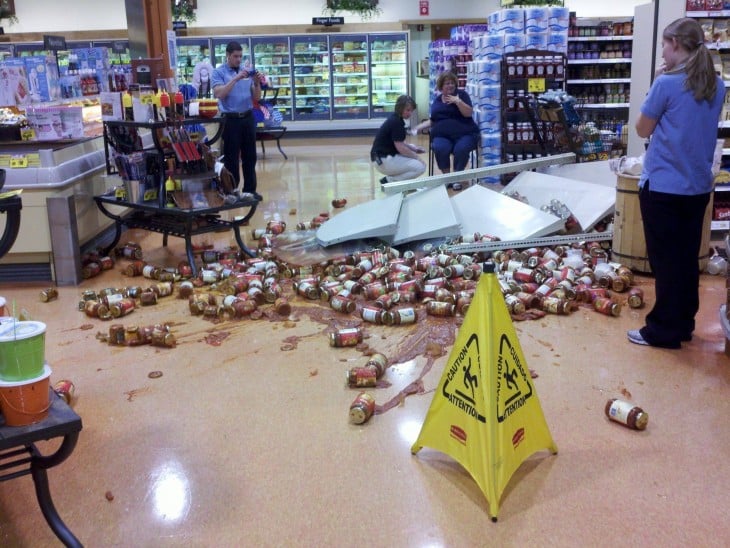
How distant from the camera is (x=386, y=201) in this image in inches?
249

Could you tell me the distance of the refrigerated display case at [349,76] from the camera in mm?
15867

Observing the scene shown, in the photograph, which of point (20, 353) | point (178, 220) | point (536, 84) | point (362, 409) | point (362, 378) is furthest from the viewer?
point (536, 84)

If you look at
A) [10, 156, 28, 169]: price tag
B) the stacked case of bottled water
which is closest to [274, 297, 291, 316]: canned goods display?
[10, 156, 28, 169]: price tag

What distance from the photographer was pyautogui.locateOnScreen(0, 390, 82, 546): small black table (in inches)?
83.5

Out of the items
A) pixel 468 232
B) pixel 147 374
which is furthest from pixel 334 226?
pixel 147 374

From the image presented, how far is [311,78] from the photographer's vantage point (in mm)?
16078

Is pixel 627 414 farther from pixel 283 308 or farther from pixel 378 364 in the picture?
pixel 283 308

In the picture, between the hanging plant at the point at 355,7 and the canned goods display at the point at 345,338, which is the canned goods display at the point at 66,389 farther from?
the hanging plant at the point at 355,7

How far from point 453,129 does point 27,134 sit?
4.77m

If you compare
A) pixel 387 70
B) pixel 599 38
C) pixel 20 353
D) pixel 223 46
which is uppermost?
pixel 223 46

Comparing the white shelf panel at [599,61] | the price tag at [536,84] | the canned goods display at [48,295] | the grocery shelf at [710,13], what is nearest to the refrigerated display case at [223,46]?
the white shelf panel at [599,61]

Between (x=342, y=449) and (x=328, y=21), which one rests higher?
(x=328, y=21)

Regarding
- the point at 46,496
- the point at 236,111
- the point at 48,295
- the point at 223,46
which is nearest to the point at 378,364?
the point at 46,496

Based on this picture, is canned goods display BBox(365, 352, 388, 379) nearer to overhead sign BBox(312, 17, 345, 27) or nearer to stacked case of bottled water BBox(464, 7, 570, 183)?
stacked case of bottled water BBox(464, 7, 570, 183)
